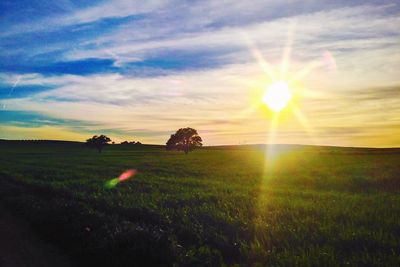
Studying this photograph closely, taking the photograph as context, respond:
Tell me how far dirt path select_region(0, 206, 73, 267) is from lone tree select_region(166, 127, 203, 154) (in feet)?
305

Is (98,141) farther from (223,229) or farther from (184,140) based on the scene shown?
(223,229)

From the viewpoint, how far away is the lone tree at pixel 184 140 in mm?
106250

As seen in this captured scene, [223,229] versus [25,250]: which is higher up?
[223,229]

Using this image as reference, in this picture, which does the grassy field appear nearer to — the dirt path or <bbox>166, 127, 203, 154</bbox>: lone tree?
the dirt path

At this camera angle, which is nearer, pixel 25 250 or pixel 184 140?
pixel 25 250

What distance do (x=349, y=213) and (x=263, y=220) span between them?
9.74 ft

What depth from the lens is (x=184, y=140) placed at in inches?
4195

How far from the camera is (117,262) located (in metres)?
8.62

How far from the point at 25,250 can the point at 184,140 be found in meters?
96.5

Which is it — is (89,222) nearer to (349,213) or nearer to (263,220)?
(263,220)

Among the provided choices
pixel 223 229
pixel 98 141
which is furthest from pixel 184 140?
pixel 223 229

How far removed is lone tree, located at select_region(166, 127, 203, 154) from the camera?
106 meters

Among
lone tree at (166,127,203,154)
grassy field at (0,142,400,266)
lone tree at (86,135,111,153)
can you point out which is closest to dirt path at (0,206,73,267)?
grassy field at (0,142,400,266)

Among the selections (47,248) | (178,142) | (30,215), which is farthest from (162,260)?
(178,142)
